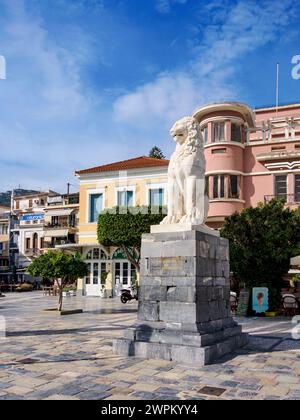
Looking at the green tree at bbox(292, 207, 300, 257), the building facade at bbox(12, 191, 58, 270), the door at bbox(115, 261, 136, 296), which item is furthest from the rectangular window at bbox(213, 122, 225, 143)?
the building facade at bbox(12, 191, 58, 270)

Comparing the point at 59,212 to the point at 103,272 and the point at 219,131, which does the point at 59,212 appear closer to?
the point at 103,272

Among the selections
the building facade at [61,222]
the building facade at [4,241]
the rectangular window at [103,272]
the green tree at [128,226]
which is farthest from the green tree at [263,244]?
the building facade at [4,241]

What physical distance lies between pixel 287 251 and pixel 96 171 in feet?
54.7

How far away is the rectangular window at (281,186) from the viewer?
906 inches

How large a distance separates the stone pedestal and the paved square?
299mm

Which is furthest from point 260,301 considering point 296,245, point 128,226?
point 128,226

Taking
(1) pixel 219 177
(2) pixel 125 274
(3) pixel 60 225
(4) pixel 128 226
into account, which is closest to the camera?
(1) pixel 219 177

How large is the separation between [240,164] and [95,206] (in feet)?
34.0

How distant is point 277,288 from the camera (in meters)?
15.4

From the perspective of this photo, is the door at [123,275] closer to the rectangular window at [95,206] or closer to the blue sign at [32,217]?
the rectangular window at [95,206]

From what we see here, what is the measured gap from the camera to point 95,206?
28.2m

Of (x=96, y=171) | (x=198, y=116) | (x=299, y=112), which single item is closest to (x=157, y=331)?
(x=198, y=116)

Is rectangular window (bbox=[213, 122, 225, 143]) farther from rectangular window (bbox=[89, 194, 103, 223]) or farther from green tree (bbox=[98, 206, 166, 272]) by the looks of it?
rectangular window (bbox=[89, 194, 103, 223])
